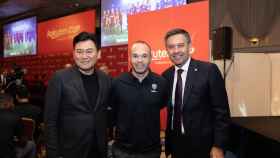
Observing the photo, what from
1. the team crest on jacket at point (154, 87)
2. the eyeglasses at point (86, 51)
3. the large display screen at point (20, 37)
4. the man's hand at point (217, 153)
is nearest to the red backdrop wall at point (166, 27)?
the team crest on jacket at point (154, 87)

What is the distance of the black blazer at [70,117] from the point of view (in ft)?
7.09

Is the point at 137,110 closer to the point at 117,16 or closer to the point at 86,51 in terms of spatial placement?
the point at 86,51

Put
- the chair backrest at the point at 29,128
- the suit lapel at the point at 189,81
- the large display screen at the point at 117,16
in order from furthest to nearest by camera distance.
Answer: the large display screen at the point at 117,16
the chair backrest at the point at 29,128
the suit lapel at the point at 189,81

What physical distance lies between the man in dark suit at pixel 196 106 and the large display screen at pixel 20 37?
8.42 metres

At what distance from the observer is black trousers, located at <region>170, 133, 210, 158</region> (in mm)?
2418

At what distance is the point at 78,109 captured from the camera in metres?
2.20

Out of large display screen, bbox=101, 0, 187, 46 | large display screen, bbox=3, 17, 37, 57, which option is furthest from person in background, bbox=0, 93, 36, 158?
large display screen, bbox=3, 17, 37, 57

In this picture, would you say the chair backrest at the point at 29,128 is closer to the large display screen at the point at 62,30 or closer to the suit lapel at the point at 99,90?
the suit lapel at the point at 99,90

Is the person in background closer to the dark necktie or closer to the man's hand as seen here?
the dark necktie

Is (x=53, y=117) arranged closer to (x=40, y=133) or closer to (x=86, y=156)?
(x=86, y=156)

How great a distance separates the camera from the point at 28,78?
10695mm

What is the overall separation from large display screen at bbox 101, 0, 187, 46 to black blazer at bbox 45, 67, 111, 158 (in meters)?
4.39

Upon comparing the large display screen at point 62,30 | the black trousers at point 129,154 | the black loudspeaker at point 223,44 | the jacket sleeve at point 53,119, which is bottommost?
the black trousers at point 129,154

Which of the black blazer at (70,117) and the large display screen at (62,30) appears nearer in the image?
the black blazer at (70,117)
